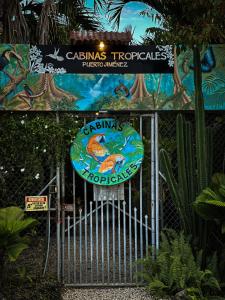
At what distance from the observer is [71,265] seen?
6645 mm

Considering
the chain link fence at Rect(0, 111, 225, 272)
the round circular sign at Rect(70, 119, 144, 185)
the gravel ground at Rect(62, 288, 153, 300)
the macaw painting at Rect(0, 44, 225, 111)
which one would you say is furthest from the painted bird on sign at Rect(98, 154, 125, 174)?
the gravel ground at Rect(62, 288, 153, 300)

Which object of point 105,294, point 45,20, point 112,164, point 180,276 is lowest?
point 105,294

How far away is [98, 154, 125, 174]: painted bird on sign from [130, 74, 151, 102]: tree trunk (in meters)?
0.81

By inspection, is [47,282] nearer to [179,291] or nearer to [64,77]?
[179,291]

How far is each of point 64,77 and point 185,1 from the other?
188 cm

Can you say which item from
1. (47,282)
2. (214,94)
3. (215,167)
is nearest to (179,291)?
(47,282)

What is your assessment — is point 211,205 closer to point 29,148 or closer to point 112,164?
point 112,164

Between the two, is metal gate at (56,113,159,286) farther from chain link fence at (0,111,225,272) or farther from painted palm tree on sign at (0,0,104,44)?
painted palm tree on sign at (0,0,104,44)

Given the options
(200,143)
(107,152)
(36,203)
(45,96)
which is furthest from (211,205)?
(45,96)

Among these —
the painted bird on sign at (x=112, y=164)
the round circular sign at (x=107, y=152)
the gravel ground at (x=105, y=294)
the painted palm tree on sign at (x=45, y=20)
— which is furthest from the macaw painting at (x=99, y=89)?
the painted palm tree on sign at (x=45, y=20)

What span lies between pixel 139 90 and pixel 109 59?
600 mm

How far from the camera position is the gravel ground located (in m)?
5.77

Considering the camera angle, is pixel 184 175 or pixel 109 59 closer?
pixel 184 175

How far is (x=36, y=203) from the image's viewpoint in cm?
607
